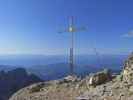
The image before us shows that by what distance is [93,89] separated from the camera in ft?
89.7

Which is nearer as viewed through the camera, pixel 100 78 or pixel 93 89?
pixel 93 89

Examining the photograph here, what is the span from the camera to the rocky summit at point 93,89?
24.5 m

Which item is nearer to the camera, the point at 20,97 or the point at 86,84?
the point at 86,84

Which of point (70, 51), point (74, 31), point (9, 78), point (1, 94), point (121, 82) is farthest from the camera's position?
point (9, 78)

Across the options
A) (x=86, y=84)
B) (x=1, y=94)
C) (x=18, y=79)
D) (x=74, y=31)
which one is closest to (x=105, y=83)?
(x=86, y=84)

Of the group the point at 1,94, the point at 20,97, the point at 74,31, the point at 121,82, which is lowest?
the point at 1,94

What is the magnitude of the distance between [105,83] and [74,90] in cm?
292

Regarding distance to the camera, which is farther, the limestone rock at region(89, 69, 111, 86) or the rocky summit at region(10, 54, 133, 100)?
the limestone rock at region(89, 69, 111, 86)

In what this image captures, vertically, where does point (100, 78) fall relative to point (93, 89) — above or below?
above

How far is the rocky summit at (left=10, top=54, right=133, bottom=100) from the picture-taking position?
2447cm

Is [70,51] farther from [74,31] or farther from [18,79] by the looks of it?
[18,79]

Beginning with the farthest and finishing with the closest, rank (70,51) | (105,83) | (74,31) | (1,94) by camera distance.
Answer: (1,94) < (74,31) < (70,51) < (105,83)

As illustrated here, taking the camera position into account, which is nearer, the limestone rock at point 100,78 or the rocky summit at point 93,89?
the rocky summit at point 93,89

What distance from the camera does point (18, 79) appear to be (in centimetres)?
19812
